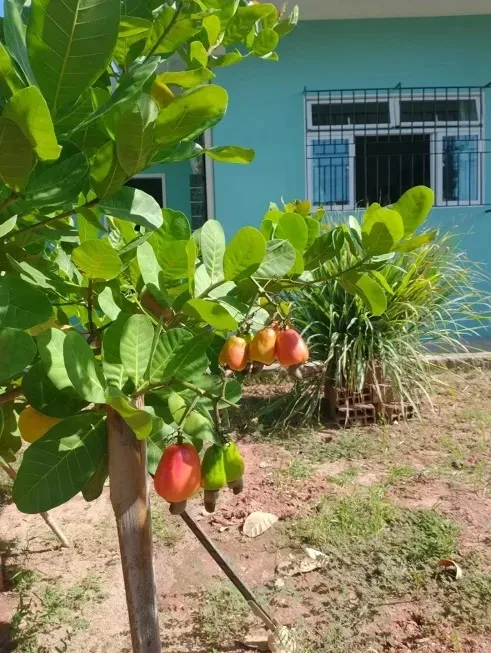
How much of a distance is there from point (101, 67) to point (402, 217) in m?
0.47

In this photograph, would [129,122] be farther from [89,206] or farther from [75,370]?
[75,370]

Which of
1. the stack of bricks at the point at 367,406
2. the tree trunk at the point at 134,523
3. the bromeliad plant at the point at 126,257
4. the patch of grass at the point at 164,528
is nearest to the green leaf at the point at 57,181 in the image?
the bromeliad plant at the point at 126,257

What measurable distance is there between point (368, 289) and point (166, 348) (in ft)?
1.02

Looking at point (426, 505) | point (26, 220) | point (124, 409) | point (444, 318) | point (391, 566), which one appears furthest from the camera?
point (444, 318)

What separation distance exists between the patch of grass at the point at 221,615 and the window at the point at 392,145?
15.1 feet

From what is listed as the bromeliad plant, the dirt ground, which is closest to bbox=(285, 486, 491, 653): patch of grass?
the dirt ground

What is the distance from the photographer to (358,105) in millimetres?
6219

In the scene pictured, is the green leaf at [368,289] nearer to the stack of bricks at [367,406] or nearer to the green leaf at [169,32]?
the green leaf at [169,32]

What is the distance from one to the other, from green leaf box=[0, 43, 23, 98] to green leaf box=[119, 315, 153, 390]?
0.31 m

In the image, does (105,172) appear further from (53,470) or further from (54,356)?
(53,470)

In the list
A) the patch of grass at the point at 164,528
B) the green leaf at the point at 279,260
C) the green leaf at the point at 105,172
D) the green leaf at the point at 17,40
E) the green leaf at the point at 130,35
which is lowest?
the patch of grass at the point at 164,528

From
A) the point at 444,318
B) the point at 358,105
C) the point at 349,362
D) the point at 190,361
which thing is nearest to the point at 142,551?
the point at 190,361

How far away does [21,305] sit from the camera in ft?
2.46

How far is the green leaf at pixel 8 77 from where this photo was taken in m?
0.62
